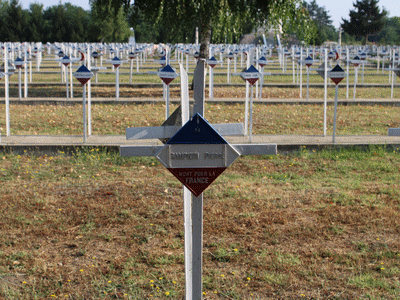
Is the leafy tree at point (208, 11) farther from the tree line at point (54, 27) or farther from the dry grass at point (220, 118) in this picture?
the tree line at point (54, 27)

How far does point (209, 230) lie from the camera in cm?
595

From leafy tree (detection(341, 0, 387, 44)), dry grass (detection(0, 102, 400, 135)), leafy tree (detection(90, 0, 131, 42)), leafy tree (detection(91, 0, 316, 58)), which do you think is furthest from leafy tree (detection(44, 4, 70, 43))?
dry grass (detection(0, 102, 400, 135))

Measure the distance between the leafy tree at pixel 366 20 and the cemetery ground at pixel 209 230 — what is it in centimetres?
7794

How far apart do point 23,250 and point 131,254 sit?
103 centimetres

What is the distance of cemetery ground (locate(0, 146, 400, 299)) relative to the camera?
4684 mm

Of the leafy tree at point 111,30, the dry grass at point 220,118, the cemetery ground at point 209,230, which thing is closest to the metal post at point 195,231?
the cemetery ground at point 209,230

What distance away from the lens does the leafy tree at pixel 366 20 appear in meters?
81.8

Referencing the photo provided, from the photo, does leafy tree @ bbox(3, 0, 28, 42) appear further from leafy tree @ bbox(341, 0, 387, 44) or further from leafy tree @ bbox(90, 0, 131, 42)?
leafy tree @ bbox(341, 0, 387, 44)

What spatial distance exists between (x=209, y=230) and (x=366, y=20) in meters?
82.3

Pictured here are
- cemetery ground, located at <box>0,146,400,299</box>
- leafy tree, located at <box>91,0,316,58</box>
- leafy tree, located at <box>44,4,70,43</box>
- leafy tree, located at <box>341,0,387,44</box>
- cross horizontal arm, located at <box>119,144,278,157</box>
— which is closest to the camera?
cross horizontal arm, located at <box>119,144,278,157</box>

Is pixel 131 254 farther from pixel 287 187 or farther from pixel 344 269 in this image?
pixel 287 187

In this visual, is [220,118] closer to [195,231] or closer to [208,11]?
[208,11]

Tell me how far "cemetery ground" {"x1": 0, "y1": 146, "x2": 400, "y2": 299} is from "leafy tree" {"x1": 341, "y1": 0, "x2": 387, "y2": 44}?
77.9 m

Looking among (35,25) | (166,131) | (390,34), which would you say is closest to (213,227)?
(166,131)
